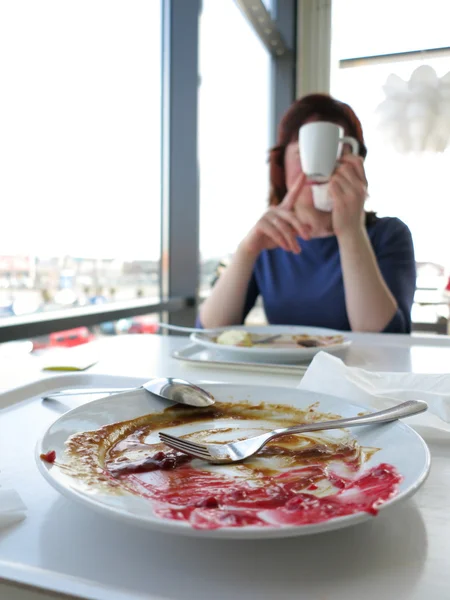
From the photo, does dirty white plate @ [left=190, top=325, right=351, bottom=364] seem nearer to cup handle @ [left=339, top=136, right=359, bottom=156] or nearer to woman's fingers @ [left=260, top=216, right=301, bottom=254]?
woman's fingers @ [left=260, top=216, right=301, bottom=254]

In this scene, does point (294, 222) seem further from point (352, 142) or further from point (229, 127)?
point (229, 127)

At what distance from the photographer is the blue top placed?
1527 millimetres

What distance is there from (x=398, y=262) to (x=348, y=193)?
38cm

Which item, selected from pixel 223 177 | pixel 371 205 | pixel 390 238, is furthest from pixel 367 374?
pixel 371 205

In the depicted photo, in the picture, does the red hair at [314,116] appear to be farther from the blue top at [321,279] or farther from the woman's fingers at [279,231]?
the woman's fingers at [279,231]

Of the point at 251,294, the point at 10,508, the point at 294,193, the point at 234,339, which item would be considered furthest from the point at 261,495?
the point at 251,294

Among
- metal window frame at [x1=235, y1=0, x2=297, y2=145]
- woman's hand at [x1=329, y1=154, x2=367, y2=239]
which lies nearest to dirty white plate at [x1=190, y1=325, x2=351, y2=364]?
woman's hand at [x1=329, y1=154, x2=367, y2=239]

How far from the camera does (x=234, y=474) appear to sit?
1.17ft

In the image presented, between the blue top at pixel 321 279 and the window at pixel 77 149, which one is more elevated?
the window at pixel 77 149

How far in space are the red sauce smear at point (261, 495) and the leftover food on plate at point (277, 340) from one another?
505 mm

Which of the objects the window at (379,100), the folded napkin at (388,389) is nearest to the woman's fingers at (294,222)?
the folded napkin at (388,389)

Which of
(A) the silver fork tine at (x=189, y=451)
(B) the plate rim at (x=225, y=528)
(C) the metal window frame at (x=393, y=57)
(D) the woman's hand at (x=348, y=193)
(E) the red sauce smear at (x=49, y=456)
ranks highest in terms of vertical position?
(C) the metal window frame at (x=393, y=57)

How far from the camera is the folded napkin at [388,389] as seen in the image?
496 millimetres

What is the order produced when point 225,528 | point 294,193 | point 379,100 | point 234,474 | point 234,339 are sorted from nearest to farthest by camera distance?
1. point 225,528
2. point 234,474
3. point 234,339
4. point 294,193
5. point 379,100
